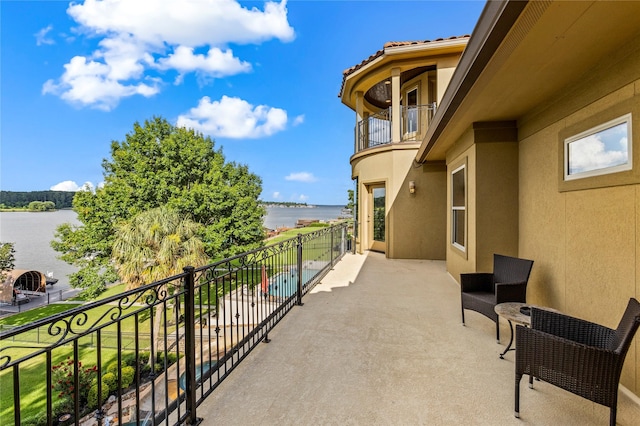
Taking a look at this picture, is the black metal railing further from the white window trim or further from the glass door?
the white window trim

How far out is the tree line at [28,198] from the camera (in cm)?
2484

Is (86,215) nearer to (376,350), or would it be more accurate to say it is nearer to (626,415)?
(376,350)

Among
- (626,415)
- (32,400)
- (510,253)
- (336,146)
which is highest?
(336,146)

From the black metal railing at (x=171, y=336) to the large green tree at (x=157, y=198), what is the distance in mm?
4463

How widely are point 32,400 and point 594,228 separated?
14566mm

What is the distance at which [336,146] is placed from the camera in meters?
44.1

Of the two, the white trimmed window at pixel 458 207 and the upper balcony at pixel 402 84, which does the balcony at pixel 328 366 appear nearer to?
the white trimmed window at pixel 458 207

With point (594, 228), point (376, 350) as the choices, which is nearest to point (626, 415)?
point (594, 228)

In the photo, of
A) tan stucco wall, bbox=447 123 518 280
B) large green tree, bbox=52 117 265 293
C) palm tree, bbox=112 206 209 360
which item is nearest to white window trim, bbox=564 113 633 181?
tan stucco wall, bbox=447 123 518 280

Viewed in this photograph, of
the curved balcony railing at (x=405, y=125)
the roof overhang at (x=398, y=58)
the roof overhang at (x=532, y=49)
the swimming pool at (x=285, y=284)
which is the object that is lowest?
the swimming pool at (x=285, y=284)

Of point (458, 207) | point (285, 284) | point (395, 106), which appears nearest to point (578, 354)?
point (285, 284)

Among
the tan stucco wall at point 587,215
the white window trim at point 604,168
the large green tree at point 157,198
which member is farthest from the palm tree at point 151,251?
the white window trim at point 604,168

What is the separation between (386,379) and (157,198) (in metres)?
16.3

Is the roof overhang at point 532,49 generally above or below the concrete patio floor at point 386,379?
above
